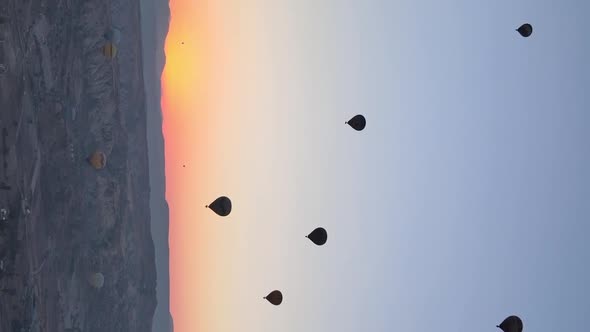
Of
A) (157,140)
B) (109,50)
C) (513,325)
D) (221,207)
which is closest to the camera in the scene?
(513,325)

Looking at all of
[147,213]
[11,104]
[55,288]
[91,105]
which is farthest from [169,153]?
[11,104]

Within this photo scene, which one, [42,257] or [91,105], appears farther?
[91,105]

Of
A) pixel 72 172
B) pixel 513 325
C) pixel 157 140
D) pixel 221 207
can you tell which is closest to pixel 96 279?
pixel 72 172

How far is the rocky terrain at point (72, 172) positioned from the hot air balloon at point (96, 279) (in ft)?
0.88

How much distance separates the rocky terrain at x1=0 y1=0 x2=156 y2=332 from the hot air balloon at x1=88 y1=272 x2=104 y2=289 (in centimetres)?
27

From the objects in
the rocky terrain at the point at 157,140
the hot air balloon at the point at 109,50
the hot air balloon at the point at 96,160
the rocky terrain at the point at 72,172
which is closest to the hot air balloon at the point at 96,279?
the rocky terrain at the point at 72,172

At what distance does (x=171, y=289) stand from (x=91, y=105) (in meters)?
12.3

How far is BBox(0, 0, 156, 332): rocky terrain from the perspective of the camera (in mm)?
17672

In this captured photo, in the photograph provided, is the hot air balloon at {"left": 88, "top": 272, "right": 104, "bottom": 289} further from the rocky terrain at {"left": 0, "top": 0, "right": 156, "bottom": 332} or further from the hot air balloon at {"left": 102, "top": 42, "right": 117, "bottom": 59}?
the hot air balloon at {"left": 102, "top": 42, "right": 117, "bottom": 59}

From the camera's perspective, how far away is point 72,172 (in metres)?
23.1

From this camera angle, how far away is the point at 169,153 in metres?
31.6

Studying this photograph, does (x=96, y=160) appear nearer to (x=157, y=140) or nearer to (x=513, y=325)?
(x=157, y=140)

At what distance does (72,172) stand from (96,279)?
489 cm

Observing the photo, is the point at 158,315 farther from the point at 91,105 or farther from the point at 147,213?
the point at 91,105
